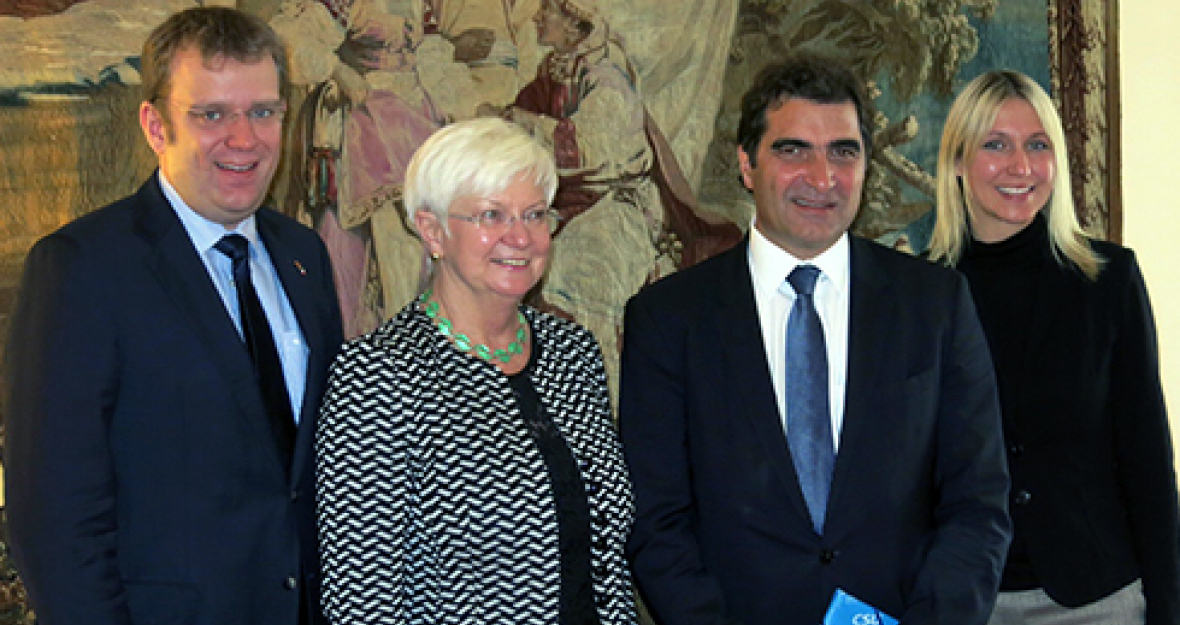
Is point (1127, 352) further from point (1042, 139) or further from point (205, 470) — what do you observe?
point (205, 470)

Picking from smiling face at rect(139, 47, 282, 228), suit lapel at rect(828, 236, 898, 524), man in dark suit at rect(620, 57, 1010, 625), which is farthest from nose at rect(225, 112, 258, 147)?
suit lapel at rect(828, 236, 898, 524)

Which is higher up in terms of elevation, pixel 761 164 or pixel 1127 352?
pixel 761 164

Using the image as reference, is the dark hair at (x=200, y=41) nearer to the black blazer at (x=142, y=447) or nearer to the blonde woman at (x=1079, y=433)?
the black blazer at (x=142, y=447)

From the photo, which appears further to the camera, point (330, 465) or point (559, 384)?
point (559, 384)

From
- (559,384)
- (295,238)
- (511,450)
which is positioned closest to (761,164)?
(559,384)

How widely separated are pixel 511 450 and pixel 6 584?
1728 millimetres

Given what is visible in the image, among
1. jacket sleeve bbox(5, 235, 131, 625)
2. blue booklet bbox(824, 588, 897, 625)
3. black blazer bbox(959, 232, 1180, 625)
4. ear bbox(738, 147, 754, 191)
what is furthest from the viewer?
black blazer bbox(959, 232, 1180, 625)

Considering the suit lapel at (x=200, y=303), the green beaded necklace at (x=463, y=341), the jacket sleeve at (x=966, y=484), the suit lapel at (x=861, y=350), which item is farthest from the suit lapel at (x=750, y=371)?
the suit lapel at (x=200, y=303)

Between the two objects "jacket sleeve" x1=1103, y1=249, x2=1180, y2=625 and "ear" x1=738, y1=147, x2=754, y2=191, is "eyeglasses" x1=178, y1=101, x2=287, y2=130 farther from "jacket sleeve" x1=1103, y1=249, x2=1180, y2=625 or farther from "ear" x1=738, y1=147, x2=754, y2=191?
"jacket sleeve" x1=1103, y1=249, x2=1180, y2=625

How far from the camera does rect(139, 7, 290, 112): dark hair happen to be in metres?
2.50

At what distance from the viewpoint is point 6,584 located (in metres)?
3.29

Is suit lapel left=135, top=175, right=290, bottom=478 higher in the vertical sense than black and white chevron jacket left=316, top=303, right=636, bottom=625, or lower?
higher

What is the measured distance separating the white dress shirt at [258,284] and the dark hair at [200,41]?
0.21 metres

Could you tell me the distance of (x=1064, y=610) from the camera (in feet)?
9.98
